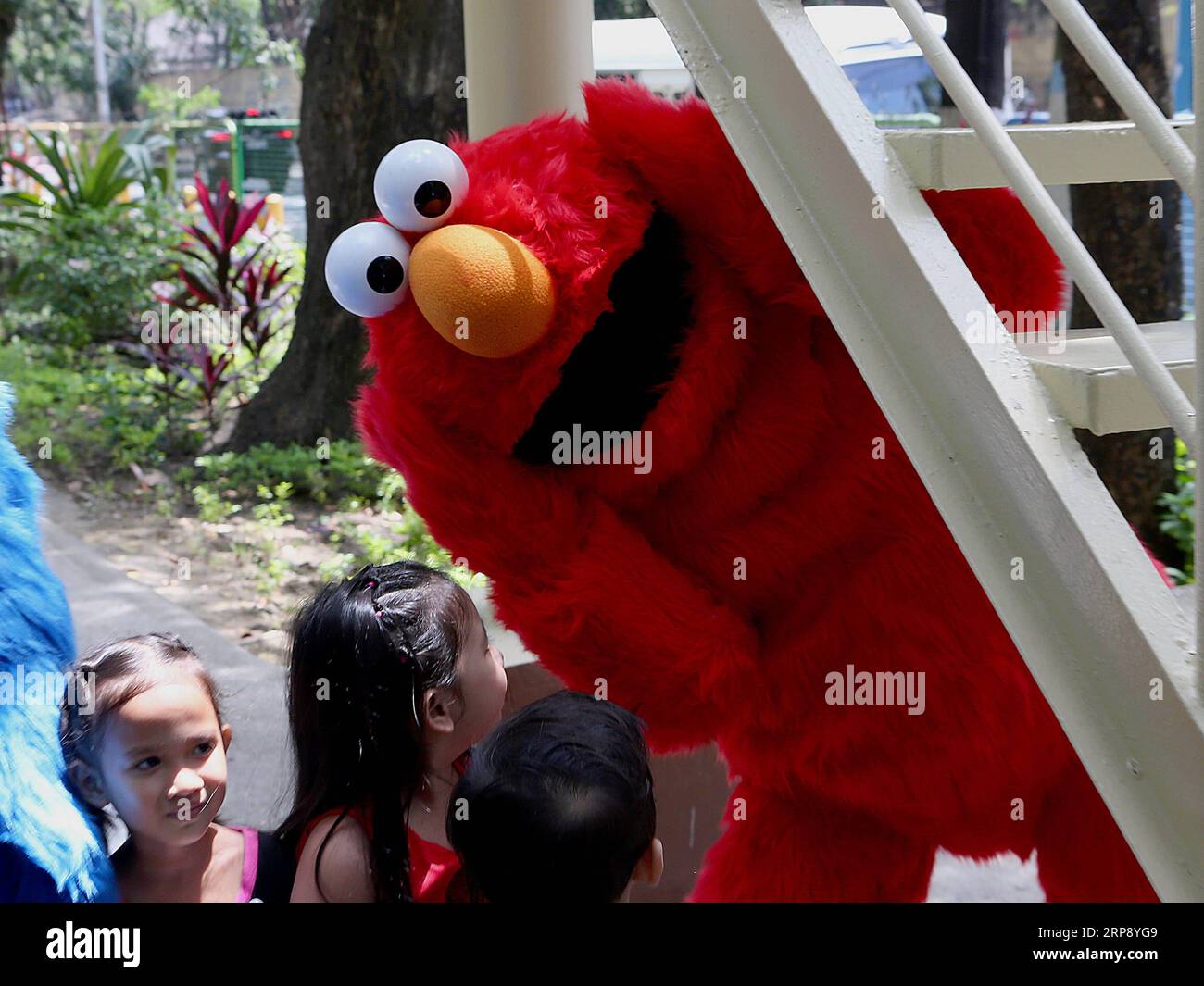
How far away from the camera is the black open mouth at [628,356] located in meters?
1.65

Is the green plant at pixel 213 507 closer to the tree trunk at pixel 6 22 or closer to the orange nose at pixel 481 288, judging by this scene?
the orange nose at pixel 481 288

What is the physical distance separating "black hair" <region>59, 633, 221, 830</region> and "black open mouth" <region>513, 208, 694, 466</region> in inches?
21.3

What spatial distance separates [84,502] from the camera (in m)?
5.59

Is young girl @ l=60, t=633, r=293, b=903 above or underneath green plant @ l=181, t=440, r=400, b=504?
underneath

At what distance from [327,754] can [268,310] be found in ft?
19.1

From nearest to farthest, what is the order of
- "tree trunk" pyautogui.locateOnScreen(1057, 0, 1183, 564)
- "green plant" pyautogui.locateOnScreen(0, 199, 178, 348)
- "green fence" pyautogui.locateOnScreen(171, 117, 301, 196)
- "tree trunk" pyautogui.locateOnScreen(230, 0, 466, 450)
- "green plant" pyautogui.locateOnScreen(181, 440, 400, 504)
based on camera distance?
"tree trunk" pyautogui.locateOnScreen(1057, 0, 1183, 564), "tree trunk" pyautogui.locateOnScreen(230, 0, 466, 450), "green plant" pyautogui.locateOnScreen(181, 440, 400, 504), "green plant" pyautogui.locateOnScreen(0, 199, 178, 348), "green fence" pyautogui.locateOnScreen(171, 117, 301, 196)

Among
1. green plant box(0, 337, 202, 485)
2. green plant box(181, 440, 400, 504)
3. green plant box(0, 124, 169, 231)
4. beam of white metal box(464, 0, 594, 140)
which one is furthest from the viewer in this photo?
green plant box(0, 124, 169, 231)

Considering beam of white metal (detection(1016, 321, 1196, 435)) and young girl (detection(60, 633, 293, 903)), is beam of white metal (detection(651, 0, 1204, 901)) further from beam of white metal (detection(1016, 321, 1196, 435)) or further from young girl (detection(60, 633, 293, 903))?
young girl (detection(60, 633, 293, 903))

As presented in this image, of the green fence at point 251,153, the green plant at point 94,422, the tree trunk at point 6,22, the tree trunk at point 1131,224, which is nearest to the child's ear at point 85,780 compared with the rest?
the tree trunk at point 1131,224

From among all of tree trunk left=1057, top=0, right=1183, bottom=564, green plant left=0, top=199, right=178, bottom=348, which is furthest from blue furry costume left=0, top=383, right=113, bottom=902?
green plant left=0, top=199, right=178, bottom=348

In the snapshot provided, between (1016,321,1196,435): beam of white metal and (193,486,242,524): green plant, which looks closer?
(1016,321,1196,435): beam of white metal

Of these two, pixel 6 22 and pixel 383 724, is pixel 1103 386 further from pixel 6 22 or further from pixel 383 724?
pixel 6 22

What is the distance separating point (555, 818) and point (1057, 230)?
77 cm

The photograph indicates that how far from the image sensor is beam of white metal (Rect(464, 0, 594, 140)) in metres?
2.30
